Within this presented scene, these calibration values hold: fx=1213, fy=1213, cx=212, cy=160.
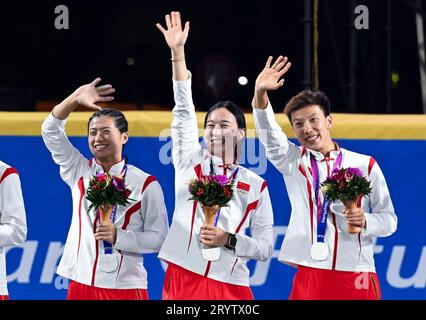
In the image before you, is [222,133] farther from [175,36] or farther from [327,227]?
[327,227]

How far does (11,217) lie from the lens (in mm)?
7953

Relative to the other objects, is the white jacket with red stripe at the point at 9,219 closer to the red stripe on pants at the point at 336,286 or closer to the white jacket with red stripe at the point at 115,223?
the white jacket with red stripe at the point at 115,223

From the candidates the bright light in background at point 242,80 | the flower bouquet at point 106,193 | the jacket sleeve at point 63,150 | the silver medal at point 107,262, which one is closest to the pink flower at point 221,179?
the flower bouquet at point 106,193

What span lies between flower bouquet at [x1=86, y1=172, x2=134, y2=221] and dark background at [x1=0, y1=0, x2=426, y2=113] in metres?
9.12

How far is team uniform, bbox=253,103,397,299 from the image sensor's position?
26.5 ft

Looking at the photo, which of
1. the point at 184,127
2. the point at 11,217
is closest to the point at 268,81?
the point at 184,127

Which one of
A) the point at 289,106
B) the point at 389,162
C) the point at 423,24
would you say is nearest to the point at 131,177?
the point at 289,106

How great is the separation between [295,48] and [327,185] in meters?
9.93

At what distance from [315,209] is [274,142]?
0.53 meters

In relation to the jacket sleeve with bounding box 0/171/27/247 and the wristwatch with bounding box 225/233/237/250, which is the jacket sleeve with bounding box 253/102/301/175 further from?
the jacket sleeve with bounding box 0/171/27/247

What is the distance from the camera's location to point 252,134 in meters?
9.02

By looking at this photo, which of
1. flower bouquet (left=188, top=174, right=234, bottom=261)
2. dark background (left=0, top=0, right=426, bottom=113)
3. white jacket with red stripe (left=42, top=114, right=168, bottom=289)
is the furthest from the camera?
dark background (left=0, top=0, right=426, bottom=113)

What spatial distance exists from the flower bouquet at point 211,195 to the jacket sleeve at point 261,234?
197mm

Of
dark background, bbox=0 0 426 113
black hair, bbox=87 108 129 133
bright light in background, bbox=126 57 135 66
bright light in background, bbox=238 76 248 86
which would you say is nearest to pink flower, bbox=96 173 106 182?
black hair, bbox=87 108 129 133
